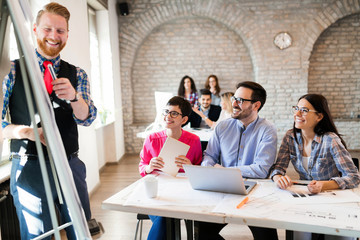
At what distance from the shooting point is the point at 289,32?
19.4ft

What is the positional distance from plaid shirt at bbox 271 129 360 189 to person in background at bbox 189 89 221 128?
92.5 inches

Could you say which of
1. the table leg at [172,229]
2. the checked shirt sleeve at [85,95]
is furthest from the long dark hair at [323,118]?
the checked shirt sleeve at [85,95]

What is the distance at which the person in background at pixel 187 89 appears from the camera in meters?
6.23

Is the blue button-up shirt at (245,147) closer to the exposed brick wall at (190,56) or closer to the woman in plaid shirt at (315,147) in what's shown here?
the woman in plaid shirt at (315,147)

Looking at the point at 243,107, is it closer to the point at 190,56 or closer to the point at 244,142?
the point at 244,142

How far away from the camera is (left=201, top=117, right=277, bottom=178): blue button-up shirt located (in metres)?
2.07

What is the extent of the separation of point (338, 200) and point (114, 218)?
2.36 m

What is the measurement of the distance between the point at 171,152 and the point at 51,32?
959mm

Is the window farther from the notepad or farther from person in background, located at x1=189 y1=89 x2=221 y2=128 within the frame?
the notepad

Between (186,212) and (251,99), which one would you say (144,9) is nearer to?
(251,99)

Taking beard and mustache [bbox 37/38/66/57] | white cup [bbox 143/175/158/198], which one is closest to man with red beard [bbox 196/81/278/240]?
white cup [bbox 143/175/158/198]

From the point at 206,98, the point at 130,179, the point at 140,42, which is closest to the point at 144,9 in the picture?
the point at 140,42

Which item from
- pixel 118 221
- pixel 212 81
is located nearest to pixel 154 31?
pixel 212 81

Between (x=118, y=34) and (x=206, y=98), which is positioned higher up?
(x=118, y=34)
